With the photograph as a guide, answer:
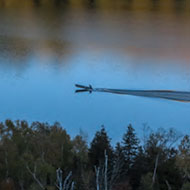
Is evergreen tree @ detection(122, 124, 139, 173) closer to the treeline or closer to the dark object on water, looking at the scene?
the treeline

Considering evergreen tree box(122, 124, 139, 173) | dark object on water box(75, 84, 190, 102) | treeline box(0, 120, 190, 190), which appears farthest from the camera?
dark object on water box(75, 84, 190, 102)

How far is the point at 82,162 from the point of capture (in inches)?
188

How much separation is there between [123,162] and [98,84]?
3.86 metres

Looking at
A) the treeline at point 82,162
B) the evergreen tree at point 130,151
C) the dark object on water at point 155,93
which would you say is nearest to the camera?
the treeline at point 82,162

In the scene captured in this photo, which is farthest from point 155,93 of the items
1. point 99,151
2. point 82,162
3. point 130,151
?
point 82,162

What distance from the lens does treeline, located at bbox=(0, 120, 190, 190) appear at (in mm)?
4199

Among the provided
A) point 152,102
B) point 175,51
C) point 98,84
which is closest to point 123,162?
point 152,102

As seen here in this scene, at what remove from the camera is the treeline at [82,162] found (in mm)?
4199

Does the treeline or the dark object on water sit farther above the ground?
the dark object on water

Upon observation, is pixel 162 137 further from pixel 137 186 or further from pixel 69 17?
pixel 69 17

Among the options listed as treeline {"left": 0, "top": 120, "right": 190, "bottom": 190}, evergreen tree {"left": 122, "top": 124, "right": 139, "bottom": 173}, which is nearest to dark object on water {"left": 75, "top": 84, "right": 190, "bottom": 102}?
treeline {"left": 0, "top": 120, "right": 190, "bottom": 190}

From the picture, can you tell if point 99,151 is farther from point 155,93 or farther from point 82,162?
point 155,93

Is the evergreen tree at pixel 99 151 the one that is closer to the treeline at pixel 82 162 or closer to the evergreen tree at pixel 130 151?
the treeline at pixel 82 162

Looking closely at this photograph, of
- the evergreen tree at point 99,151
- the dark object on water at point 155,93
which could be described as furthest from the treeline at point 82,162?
the dark object on water at point 155,93
